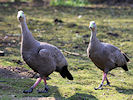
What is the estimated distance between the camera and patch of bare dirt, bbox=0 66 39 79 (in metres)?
7.08

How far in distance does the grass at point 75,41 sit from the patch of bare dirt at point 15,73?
32cm

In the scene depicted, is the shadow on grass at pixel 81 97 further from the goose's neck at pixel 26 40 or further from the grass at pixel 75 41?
the goose's neck at pixel 26 40

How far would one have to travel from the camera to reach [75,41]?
11.5 m

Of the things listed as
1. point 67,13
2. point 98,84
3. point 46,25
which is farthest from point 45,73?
point 67,13

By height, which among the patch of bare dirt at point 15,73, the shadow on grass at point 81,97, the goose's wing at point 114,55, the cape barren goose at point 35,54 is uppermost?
the cape barren goose at point 35,54

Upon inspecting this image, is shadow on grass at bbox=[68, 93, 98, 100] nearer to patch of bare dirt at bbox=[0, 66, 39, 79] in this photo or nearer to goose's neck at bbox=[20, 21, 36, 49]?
goose's neck at bbox=[20, 21, 36, 49]

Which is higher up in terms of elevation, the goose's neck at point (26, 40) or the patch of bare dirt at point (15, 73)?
the goose's neck at point (26, 40)

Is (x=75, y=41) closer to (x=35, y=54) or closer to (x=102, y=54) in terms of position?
(x=102, y=54)

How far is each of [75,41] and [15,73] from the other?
4604 mm

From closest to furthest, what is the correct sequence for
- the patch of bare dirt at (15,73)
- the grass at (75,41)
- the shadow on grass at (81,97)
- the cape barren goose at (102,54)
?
the shadow on grass at (81,97) < the grass at (75,41) < the cape barren goose at (102,54) < the patch of bare dirt at (15,73)

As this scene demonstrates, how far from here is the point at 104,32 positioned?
41.6ft

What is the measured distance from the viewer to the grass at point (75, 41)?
6.30m

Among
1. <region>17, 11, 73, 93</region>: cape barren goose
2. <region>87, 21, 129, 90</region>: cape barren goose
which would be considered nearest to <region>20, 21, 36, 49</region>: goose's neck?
<region>17, 11, 73, 93</region>: cape barren goose

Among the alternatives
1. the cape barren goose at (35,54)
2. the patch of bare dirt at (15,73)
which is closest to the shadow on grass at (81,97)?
the cape barren goose at (35,54)
